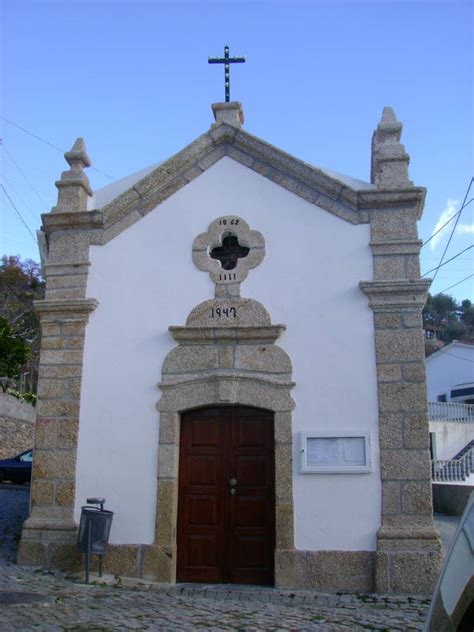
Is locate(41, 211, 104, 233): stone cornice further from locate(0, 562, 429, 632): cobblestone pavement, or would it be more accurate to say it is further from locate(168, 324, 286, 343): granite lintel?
locate(0, 562, 429, 632): cobblestone pavement

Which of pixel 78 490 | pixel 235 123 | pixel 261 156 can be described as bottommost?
pixel 78 490

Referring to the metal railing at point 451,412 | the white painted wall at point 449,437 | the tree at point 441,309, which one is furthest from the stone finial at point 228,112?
the tree at point 441,309

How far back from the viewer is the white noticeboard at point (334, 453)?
6.98 m

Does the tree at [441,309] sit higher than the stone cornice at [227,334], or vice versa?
the tree at [441,309]

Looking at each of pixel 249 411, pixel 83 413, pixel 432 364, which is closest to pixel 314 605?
pixel 249 411

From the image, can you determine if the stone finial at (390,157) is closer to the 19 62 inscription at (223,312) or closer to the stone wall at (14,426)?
the 19 62 inscription at (223,312)

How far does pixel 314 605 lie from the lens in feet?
20.3

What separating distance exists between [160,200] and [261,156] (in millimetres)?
1394

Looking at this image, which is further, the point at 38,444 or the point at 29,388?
the point at 29,388

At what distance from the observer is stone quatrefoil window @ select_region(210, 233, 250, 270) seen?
794cm

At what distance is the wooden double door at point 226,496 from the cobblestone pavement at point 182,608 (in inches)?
10.8

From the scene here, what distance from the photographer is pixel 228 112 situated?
858cm

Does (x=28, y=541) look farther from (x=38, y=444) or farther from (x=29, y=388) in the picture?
(x=29, y=388)

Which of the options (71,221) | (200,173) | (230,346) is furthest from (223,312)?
(71,221)
